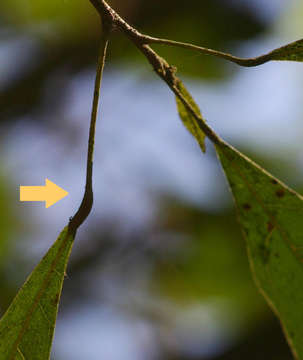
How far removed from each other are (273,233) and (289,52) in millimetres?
192

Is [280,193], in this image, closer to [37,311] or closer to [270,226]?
[270,226]

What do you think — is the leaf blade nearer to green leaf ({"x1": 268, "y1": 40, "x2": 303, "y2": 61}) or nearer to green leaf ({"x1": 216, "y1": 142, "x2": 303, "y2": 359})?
green leaf ({"x1": 268, "y1": 40, "x2": 303, "y2": 61})

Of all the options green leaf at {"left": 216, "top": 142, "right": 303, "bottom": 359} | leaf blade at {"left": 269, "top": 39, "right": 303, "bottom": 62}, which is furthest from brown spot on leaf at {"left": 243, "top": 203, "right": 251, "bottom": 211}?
leaf blade at {"left": 269, "top": 39, "right": 303, "bottom": 62}

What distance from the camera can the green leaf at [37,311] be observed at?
0.64 metres

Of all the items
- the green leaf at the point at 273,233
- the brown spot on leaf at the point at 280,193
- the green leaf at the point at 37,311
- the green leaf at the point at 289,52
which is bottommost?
the green leaf at the point at 37,311

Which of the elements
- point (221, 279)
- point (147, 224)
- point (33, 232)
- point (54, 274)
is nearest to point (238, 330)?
point (221, 279)

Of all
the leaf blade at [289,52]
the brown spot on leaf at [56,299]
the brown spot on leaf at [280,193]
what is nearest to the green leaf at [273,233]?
the brown spot on leaf at [280,193]

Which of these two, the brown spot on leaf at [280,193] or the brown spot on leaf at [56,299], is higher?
the brown spot on leaf at [280,193]

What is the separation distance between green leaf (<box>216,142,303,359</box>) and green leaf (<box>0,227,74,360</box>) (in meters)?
0.20

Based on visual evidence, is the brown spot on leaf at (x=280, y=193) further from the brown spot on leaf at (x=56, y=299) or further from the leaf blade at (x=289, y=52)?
the brown spot on leaf at (x=56, y=299)

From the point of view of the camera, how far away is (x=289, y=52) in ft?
1.98

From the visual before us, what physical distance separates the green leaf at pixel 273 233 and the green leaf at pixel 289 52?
0.36ft

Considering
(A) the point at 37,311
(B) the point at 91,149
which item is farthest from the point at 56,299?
(B) the point at 91,149

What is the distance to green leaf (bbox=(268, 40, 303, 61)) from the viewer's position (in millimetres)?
598
